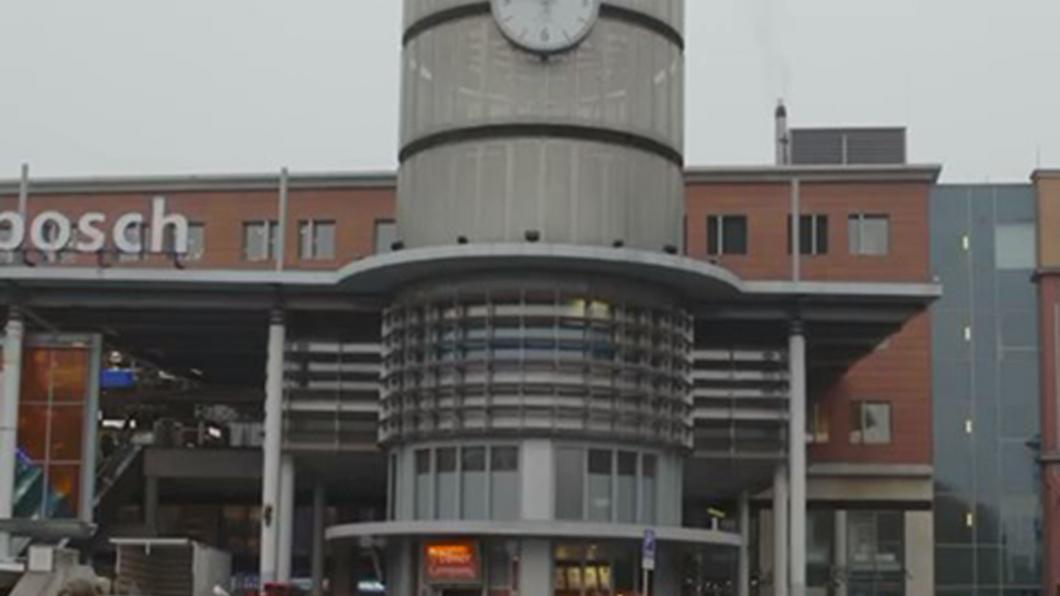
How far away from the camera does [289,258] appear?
73.8 meters

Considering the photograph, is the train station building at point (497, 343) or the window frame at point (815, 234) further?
the window frame at point (815, 234)

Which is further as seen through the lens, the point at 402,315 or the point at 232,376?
the point at 232,376

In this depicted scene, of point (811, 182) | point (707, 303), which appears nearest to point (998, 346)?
point (811, 182)

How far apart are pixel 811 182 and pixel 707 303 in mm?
20931

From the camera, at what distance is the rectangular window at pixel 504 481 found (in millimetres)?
48844

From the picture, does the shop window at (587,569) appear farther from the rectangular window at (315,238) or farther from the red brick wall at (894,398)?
the rectangular window at (315,238)

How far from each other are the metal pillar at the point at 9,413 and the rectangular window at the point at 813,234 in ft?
101

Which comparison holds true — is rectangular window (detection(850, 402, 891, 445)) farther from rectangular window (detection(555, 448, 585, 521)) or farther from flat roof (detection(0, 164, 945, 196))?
rectangular window (detection(555, 448, 585, 521))

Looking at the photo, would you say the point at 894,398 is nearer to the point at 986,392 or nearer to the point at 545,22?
the point at 986,392

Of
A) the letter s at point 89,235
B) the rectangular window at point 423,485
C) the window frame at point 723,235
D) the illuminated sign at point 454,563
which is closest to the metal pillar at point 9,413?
the letter s at point 89,235

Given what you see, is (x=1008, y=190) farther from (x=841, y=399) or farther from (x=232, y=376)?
(x=232, y=376)

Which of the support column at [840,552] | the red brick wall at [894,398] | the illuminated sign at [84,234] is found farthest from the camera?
the support column at [840,552]

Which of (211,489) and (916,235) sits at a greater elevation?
(916,235)

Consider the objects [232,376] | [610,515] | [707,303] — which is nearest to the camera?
[610,515]
